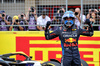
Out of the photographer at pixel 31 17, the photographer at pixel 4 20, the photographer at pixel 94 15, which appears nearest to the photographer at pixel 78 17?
the photographer at pixel 94 15

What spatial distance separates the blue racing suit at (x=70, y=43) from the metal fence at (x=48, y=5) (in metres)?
2.50

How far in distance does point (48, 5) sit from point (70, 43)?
9.64 ft

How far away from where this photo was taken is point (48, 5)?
845cm

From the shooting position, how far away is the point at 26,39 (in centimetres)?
875

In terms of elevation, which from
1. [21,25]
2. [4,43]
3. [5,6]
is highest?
[5,6]

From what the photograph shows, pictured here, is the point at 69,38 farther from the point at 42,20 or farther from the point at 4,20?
the point at 4,20

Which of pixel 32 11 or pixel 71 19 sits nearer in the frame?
pixel 71 19

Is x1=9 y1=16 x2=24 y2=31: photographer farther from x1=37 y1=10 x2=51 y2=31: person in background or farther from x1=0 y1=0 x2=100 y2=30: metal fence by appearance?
x1=37 y1=10 x2=51 y2=31: person in background

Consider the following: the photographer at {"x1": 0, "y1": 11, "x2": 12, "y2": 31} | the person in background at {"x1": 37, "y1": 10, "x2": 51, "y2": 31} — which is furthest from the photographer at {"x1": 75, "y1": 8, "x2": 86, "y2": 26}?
the photographer at {"x1": 0, "y1": 11, "x2": 12, "y2": 31}

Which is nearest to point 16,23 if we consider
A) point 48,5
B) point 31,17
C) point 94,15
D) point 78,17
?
point 31,17

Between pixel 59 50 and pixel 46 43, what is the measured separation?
0.51m

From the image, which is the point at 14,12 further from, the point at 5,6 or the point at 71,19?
the point at 71,19

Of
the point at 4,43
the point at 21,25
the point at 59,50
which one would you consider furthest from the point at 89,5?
the point at 4,43

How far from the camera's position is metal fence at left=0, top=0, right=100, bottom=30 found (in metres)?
8.33
